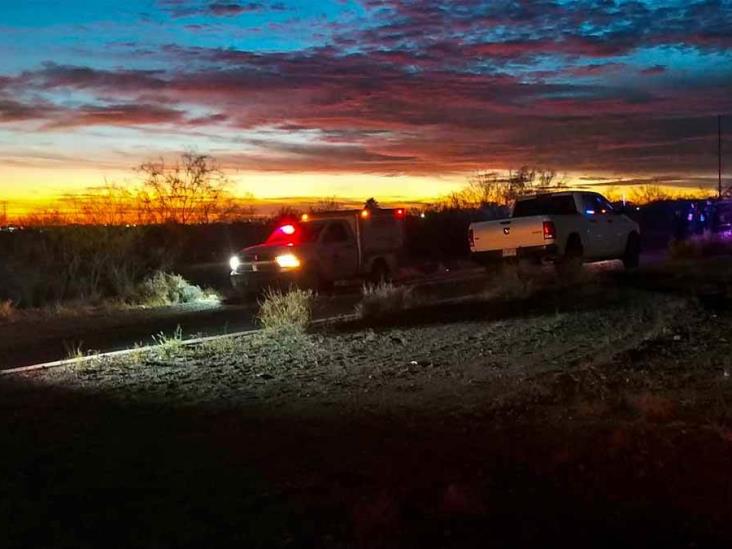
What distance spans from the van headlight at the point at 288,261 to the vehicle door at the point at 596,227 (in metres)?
6.83

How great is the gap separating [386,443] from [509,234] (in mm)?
14526

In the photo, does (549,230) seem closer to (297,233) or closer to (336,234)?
(336,234)

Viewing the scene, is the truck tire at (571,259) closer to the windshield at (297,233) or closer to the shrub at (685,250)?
the windshield at (297,233)

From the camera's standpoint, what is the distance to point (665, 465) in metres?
6.84

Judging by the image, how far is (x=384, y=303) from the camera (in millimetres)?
17438

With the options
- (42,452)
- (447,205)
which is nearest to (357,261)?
(42,452)

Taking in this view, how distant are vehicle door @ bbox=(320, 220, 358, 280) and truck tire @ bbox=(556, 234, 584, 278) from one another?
4.99m

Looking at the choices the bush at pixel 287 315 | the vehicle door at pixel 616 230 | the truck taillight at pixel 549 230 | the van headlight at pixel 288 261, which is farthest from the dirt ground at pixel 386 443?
the vehicle door at pixel 616 230

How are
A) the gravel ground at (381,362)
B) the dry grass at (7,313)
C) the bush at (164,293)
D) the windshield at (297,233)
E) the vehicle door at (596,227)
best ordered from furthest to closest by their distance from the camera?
1. the bush at (164,293)
2. the vehicle door at (596,227)
3. the windshield at (297,233)
4. the dry grass at (7,313)
5. the gravel ground at (381,362)

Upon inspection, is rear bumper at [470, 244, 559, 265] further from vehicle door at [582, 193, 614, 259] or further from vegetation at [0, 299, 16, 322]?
vegetation at [0, 299, 16, 322]

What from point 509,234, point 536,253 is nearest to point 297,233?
point 509,234

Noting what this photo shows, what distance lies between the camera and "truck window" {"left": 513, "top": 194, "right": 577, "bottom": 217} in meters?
23.3

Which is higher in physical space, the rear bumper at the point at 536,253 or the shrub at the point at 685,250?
the rear bumper at the point at 536,253

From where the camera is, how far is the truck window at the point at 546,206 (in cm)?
2330
